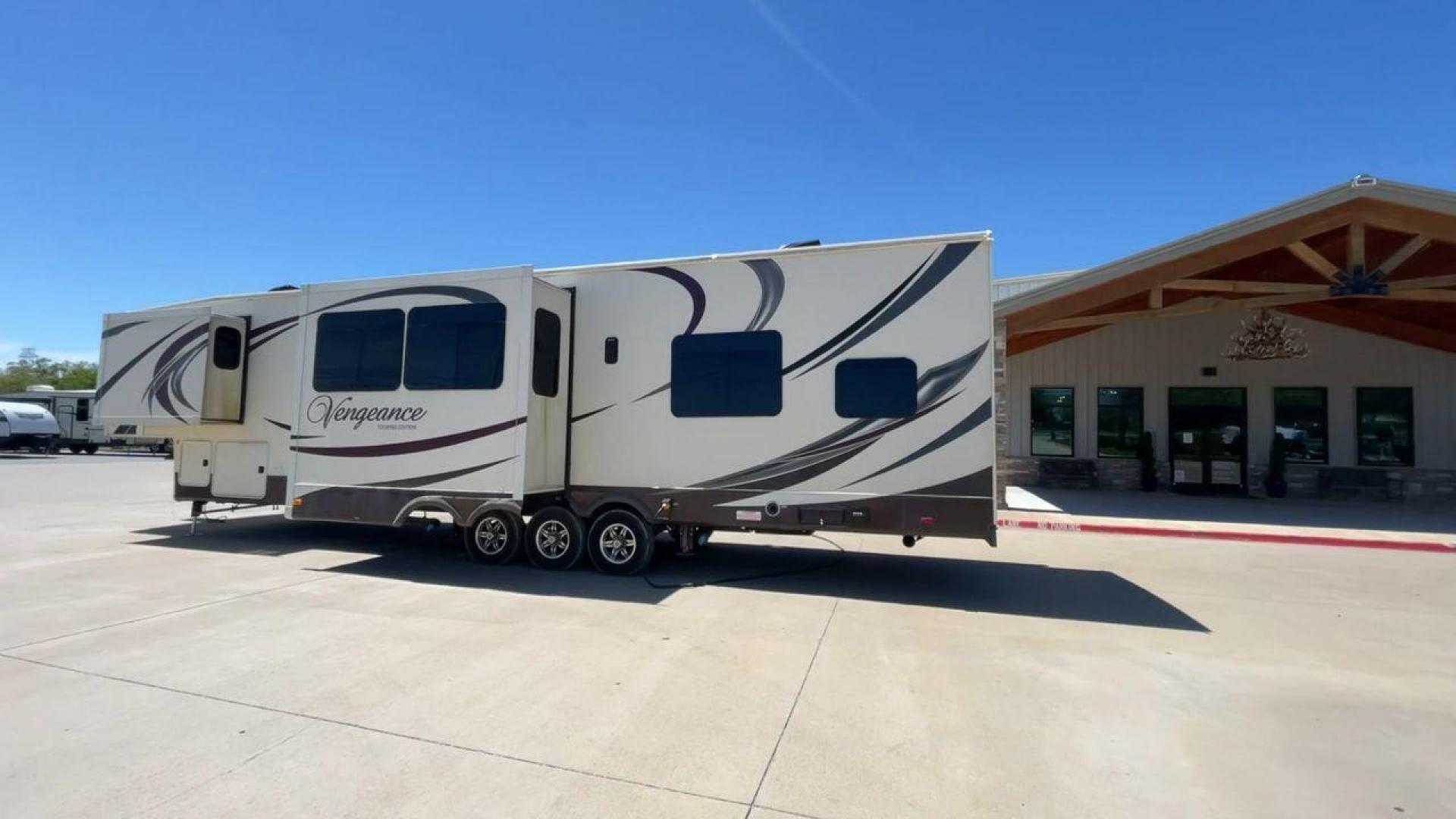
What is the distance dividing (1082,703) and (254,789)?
456 cm

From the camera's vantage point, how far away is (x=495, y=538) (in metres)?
8.18

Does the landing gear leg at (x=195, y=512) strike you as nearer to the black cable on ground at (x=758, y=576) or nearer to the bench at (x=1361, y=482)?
the black cable on ground at (x=758, y=576)

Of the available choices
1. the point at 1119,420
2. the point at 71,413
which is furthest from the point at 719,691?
the point at 71,413

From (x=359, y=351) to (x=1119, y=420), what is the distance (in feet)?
53.4

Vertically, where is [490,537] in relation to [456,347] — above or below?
below

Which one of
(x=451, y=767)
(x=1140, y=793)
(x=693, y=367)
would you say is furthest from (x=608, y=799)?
(x=693, y=367)

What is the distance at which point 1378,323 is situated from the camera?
15.1 metres

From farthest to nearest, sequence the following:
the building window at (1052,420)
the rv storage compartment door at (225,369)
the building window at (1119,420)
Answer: the building window at (1052,420) < the building window at (1119,420) < the rv storage compartment door at (225,369)

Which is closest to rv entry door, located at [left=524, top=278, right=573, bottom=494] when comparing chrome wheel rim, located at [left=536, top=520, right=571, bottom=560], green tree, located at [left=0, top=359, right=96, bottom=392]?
chrome wheel rim, located at [left=536, top=520, right=571, bottom=560]

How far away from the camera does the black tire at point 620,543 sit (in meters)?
7.50

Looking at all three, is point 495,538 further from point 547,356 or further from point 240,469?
point 240,469

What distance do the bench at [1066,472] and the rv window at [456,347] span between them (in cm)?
1408

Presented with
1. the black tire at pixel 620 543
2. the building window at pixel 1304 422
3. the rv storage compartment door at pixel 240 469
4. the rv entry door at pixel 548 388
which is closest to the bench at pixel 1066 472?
the building window at pixel 1304 422

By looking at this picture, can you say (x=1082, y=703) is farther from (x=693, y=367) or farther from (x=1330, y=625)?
(x=693, y=367)
